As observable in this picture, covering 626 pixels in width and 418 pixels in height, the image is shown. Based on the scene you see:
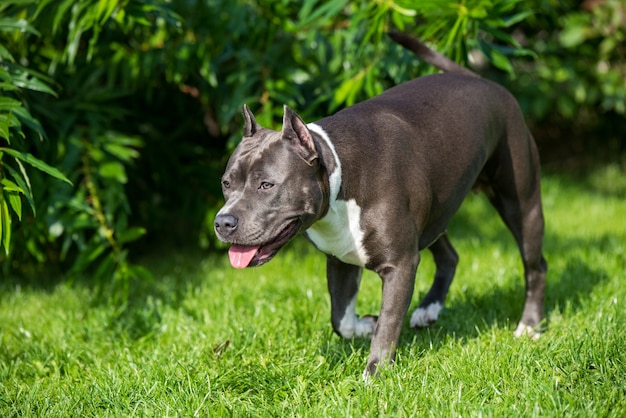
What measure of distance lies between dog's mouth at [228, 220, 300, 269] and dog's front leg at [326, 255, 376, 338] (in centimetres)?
59

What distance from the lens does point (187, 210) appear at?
5727mm

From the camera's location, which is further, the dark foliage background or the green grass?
the dark foliage background

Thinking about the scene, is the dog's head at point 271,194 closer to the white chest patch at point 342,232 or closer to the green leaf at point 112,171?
the white chest patch at point 342,232

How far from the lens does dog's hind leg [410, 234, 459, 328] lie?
3922 mm

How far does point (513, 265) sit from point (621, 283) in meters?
0.72

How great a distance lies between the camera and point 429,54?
401 centimetres

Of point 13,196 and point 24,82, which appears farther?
point 24,82

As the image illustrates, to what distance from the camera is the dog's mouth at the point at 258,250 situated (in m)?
3.02

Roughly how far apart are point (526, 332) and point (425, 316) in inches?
19.5

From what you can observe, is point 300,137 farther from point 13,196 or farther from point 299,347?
point 13,196

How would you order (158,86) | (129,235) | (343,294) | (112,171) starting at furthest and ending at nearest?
(158,86)
(112,171)
(129,235)
(343,294)

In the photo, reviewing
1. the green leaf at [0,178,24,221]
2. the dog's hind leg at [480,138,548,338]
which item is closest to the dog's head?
the green leaf at [0,178,24,221]

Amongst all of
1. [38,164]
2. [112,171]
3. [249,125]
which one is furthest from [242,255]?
[112,171]

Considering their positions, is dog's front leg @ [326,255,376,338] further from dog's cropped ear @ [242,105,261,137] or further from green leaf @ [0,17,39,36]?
green leaf @ [0,17,39,36]
